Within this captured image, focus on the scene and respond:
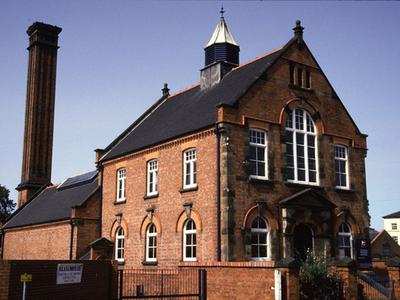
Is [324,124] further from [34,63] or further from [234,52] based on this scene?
[34,63]

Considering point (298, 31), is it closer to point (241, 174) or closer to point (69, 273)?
point (241, 174)

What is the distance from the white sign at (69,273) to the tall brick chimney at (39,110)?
2983 centimetres

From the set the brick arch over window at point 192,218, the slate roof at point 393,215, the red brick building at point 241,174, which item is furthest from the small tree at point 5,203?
the slate roof at point 393,215

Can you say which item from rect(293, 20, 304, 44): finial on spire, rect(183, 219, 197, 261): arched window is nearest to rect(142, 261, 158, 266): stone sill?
rect(183, 219, 197, 261): arched window

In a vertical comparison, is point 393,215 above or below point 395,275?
above

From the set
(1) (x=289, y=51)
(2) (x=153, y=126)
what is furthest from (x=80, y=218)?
(1) (x=289, y=51)

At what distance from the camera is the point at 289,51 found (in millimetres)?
25188

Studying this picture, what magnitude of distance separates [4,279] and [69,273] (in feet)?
7.02

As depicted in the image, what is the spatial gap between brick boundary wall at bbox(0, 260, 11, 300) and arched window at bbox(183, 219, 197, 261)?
380 inches

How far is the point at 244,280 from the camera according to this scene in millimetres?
17969

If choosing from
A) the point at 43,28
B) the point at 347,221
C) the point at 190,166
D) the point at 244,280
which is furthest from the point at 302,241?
the point at 43,28

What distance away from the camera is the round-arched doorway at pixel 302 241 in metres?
23.1

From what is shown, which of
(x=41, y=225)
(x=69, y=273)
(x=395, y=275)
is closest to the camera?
(x=69, y=273)

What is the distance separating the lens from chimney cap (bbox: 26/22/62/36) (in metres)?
48.6
